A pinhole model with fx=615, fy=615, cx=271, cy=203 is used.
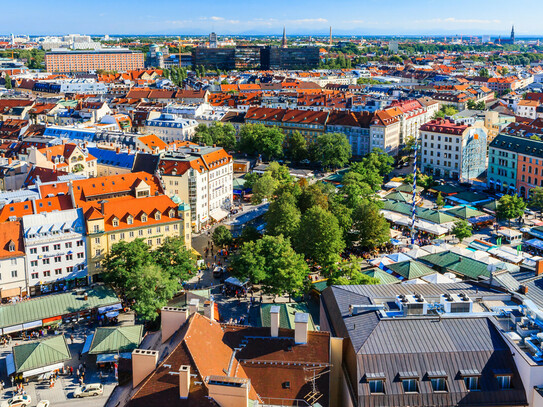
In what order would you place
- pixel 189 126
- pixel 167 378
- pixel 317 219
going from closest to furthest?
pixel 167 378
pixel 317 219
pixel 189 126

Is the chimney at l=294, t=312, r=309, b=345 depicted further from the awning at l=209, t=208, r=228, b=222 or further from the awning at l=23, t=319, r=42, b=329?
the awning at l=209, t=208, r=228, b=222

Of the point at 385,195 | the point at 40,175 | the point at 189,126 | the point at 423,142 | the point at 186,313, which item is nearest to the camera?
the point at 186,313

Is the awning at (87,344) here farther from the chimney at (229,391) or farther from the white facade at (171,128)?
the white facade at (171,128)

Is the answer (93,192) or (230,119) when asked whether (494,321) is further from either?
(230,119)

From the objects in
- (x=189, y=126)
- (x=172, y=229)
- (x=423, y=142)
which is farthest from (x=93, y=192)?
(x=423, y=142)

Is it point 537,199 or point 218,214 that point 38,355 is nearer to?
point 218,214

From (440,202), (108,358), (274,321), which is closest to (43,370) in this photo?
(108,358)
